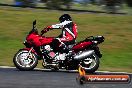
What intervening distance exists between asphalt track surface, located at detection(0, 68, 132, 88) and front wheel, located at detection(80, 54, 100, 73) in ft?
1.28

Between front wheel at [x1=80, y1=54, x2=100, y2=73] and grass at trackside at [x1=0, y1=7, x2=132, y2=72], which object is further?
grass at trackside at [x1=0, y1=7, x2=132, y2=72]

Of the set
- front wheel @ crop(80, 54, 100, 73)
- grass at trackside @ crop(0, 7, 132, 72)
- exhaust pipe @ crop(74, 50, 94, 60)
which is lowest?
grass at trackside @ crop(0, 7, 132, 72)

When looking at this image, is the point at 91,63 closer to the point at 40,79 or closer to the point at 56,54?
the point at 56,54

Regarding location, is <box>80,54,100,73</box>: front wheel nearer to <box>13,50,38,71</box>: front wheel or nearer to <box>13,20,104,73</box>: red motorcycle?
<box>13,20,104,73</box>: red motorcycle

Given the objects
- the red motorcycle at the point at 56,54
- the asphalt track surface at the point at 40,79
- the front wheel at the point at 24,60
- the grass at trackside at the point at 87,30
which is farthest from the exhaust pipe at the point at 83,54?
the grass at trackside at the point at 87,30

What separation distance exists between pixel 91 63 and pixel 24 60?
1954 millimetres

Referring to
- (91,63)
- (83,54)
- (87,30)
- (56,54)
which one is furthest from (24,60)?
(87,30)

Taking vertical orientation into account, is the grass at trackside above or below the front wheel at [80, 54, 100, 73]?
below

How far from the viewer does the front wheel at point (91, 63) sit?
13.3m

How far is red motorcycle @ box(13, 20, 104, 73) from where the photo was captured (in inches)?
526

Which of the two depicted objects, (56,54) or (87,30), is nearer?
(56,54)

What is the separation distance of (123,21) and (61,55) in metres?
10.7

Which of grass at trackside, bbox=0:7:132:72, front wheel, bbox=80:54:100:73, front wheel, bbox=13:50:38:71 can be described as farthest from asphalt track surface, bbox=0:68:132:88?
grass at trackside, bbox=0:7:132:72

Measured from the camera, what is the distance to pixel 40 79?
1183 centimetres
